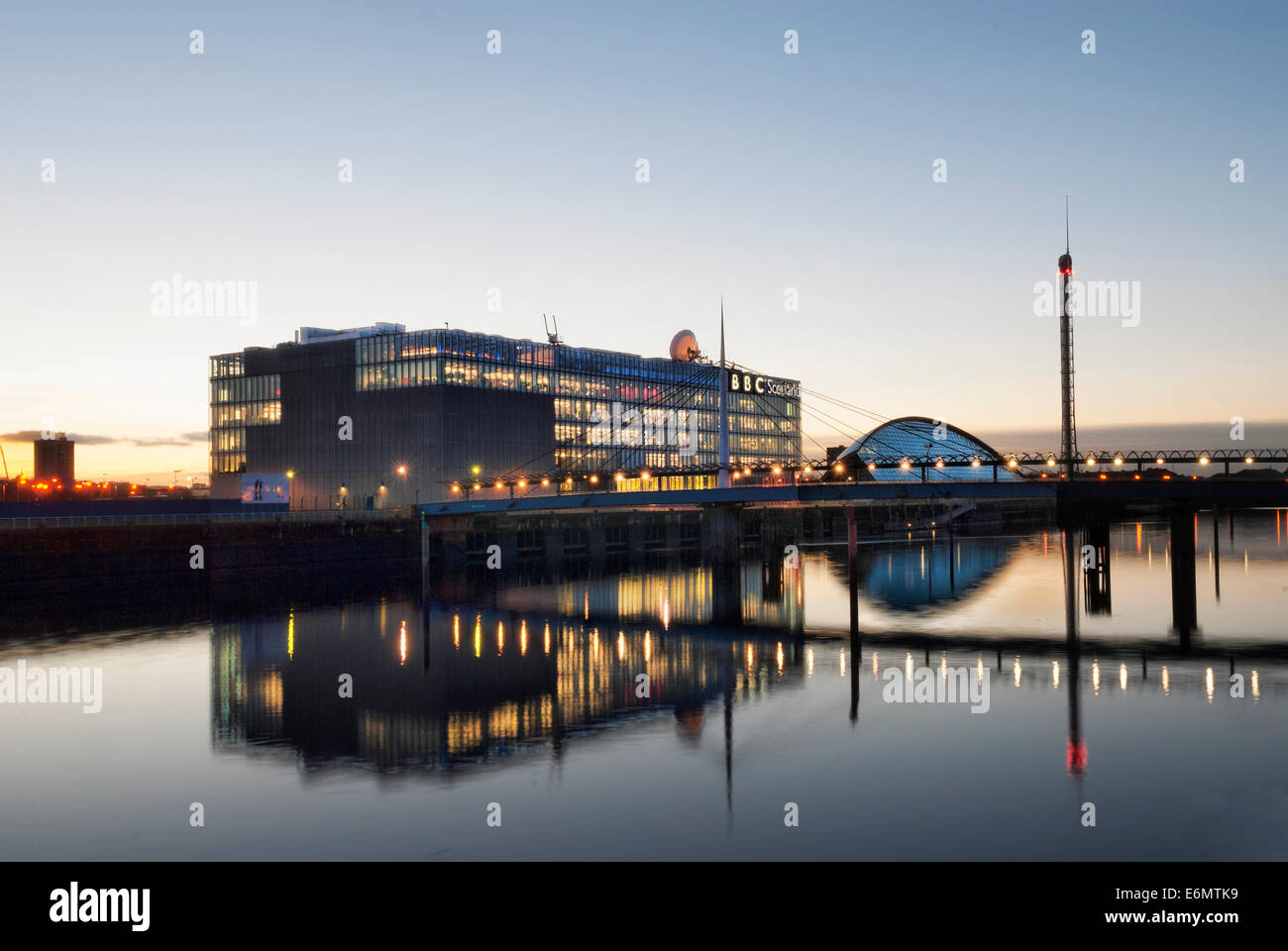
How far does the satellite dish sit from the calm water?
112m

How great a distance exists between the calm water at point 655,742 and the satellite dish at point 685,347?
11225 centimetres

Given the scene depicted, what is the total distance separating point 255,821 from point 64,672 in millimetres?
23315

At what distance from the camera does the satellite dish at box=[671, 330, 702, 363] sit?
168125 millimetres

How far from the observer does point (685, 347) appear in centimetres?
16850

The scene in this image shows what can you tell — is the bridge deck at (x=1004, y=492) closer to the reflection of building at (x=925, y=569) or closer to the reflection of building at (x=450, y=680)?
the reflection of building at (x=925, y=569)

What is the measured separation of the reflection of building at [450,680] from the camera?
101 ft

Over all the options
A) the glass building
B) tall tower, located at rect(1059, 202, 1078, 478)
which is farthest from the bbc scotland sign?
tall tower, located at rect(1059, 202, 1078, 478)

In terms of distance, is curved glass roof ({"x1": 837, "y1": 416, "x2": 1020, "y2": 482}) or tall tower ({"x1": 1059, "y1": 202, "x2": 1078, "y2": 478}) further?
curved glass roof ({"x1": 837, "y1": 416, "x2": 1020, "y2": 482})

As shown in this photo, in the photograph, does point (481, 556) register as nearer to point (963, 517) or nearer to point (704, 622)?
point (704, 622)

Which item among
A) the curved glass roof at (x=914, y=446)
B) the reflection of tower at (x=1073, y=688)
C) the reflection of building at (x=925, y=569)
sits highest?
the curved glass roof at (x=914, y=446)

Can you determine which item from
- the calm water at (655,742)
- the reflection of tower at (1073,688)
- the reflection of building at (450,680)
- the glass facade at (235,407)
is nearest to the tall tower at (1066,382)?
the reflection of tower at (1073,688)

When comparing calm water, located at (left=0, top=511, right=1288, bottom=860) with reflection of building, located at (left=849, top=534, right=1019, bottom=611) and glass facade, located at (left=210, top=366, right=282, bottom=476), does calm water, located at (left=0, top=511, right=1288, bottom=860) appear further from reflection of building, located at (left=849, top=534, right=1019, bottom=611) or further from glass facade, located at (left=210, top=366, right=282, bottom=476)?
glass facade, located at (left=210, top=366, right=282, bottom=476)

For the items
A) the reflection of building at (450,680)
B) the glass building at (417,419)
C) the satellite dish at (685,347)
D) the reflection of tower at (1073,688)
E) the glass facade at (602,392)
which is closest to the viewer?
the reflection of tower at (1073,688)

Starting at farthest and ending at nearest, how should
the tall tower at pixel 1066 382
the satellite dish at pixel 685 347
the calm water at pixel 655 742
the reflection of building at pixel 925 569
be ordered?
the satellite dish at pixel 685 347
the tall tower at pixel 1066 382
the reflection of building at pixel 925 569
the calm water at pixel 655 742
